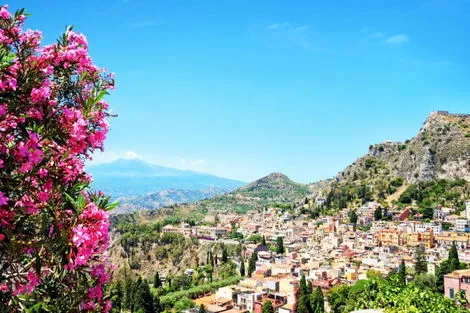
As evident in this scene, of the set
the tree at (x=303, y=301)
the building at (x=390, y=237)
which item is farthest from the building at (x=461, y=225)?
the tree at (x=303, y=301)

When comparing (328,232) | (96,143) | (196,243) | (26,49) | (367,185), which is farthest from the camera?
(367,185)

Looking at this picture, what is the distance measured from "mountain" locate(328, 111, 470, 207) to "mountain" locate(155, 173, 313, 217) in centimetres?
2071

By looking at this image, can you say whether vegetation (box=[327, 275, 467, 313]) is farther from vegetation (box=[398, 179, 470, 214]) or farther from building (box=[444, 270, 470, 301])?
vegetation (box=[398, 179, 470, 214])

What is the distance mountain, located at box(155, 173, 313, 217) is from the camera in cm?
11176

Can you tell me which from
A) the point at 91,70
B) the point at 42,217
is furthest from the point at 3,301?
the point at 91,70

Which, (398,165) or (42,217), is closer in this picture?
(42,217)

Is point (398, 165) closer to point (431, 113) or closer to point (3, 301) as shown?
point (431, 113)

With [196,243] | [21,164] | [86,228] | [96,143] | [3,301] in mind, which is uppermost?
[96,143]

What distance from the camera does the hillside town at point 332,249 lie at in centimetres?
3291

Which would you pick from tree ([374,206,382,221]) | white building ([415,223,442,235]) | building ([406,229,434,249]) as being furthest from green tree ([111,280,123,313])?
tree ([374,206,382,221])

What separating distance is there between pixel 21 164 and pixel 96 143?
64 cm

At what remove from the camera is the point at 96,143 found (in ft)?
10.3

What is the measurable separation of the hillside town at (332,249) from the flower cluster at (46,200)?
25.6 meters

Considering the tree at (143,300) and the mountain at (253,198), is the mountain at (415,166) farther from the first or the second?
the tree at (143,300)
